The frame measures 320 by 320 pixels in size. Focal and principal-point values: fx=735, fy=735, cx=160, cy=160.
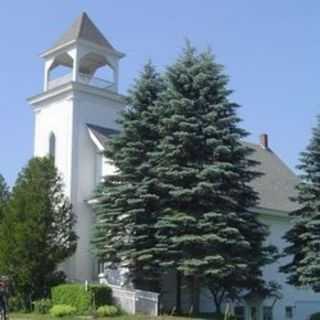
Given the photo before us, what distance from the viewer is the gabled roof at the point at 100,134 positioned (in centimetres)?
3703

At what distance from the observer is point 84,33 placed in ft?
130

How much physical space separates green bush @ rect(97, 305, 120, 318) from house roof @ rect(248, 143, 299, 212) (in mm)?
13510

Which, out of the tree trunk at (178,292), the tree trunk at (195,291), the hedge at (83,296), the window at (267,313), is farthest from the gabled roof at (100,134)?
the window at (267,313)

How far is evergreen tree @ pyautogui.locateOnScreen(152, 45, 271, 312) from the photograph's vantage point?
29125 millimetres

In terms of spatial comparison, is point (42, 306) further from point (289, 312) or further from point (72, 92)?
point (289, 312)

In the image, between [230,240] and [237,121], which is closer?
[230,240]

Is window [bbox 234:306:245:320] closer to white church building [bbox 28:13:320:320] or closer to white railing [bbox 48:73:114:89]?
white church building [bbox 28:13:320:320]

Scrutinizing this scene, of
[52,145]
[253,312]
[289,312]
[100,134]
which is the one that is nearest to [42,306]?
[100,134]

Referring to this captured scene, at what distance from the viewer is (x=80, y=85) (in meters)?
38.0

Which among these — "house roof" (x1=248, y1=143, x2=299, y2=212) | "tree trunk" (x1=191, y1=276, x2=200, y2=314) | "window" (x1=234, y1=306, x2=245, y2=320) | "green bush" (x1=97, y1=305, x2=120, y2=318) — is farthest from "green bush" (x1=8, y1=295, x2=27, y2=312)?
"house roof" (x1=248, y1=143, x2=299, y2=212)

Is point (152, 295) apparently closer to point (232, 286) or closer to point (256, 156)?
point (232, 286)

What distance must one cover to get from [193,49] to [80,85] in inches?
320

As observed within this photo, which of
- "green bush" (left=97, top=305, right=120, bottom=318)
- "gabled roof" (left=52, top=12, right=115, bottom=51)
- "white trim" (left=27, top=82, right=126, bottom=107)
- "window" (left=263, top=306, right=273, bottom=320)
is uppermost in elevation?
"gabled roof" (left=52, top=12, right=115, bottom=51)

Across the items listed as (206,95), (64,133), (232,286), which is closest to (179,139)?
(206,95)
